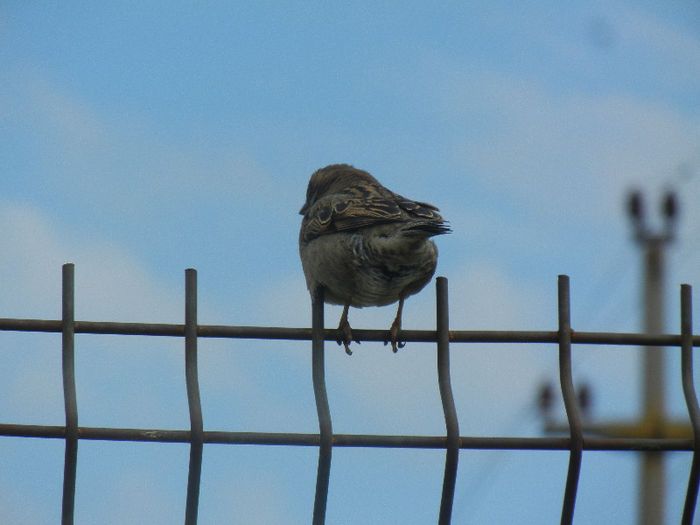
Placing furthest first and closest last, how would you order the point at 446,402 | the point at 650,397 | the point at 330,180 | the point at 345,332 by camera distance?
the point at 650,397 → the point at 330,180 → the point at 345,332 → the point at 446,402

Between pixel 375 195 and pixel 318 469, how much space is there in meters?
3.82

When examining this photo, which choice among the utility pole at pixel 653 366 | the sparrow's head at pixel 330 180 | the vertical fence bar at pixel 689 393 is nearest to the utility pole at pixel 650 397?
the utility pole at pixel 653 366

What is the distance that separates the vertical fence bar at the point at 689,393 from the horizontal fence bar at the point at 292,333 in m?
0.04

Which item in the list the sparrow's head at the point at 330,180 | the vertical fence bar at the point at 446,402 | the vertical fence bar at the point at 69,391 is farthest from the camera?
the sparrow's head at the point at 330,180

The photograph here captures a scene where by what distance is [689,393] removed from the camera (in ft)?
12.1

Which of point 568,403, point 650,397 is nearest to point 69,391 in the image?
point 568,403

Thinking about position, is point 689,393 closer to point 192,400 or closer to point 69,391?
point 192,400

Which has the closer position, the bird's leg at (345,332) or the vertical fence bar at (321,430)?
the vertical fence bar at (321,430)

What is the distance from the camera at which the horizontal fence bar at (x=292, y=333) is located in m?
3.49

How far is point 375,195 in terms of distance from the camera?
23.4ft

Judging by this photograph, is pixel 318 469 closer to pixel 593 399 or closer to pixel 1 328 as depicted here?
pixel 1 328

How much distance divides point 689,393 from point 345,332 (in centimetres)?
201

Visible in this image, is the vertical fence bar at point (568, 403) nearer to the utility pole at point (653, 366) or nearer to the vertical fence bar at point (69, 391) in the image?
the vertical fence bar at point (69, 391)

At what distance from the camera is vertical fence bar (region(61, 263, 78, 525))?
11.0ft
